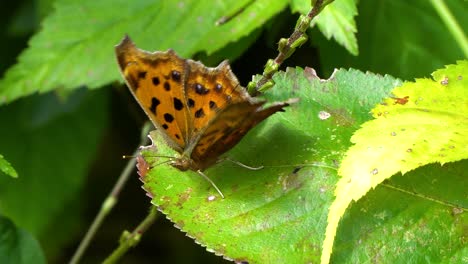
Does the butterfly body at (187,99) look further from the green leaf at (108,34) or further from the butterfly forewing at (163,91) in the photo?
the green leaf at (108,34)

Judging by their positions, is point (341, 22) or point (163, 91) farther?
point (341, 22)

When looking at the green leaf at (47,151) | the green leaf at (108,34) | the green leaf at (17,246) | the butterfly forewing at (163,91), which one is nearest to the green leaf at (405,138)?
the butterfly forewing at (163,91)

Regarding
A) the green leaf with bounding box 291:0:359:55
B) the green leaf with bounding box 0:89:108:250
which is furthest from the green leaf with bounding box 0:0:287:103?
the green leaf with bounding box 0:89:108:250

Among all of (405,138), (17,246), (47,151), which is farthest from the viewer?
(47,151)

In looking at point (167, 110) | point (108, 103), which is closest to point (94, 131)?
point (108, 103)

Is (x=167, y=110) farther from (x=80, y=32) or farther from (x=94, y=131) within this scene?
(x=94, y=131)

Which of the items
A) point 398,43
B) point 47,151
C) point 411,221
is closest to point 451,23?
point 398,43

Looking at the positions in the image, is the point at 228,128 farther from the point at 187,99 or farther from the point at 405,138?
the point at 405,138
